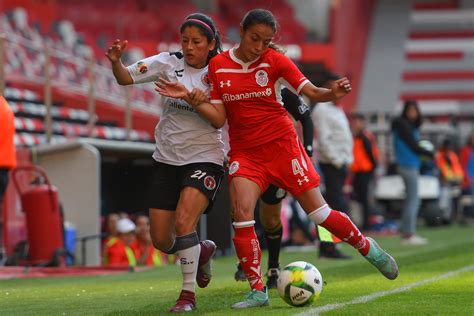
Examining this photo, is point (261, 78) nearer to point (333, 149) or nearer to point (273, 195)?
point (273, 195)

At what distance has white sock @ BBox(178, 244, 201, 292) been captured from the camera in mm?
8086

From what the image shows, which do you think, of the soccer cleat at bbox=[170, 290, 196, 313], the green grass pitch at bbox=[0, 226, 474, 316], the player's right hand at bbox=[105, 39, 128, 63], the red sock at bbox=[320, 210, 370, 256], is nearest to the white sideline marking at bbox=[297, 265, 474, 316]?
the green grass pitch at bbox=[0, 226, 474, 316]

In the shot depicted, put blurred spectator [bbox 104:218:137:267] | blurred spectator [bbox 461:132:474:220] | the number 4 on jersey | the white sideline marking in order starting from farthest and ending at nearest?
blurred spectator [bbox 461:132:474:220], blurred spectator [bbox 104:218:137:267], the number 4 on jersey, the white sideline marking

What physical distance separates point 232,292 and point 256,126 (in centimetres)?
170

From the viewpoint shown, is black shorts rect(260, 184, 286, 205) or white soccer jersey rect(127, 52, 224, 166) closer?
white soccer jersey rect(127, 52, 224, 166)

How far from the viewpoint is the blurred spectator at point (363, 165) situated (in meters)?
21.5

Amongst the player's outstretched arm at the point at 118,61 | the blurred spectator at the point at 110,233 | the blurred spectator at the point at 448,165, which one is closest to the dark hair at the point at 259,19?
the player's outstretched arm at the point at 118,61

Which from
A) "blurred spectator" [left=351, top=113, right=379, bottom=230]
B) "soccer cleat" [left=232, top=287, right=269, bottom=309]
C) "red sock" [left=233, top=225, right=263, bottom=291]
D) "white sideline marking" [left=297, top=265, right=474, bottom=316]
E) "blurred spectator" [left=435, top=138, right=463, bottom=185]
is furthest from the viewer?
"blurred spectator" [left=435, top=138, right=463, bottom=185]

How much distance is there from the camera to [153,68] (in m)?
8.55

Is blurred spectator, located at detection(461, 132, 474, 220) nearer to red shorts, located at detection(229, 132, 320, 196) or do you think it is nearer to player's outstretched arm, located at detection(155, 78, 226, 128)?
red shorts, located at detection(229, 132, 320, 196)

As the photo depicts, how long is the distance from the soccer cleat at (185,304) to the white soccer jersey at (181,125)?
844mm

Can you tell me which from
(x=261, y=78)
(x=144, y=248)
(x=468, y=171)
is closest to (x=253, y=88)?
(x=261, y=78)

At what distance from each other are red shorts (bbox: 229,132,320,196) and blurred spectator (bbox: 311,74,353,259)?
608cm

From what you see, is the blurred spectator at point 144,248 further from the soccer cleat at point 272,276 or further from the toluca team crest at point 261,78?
the toluca team crest at point 261,78
